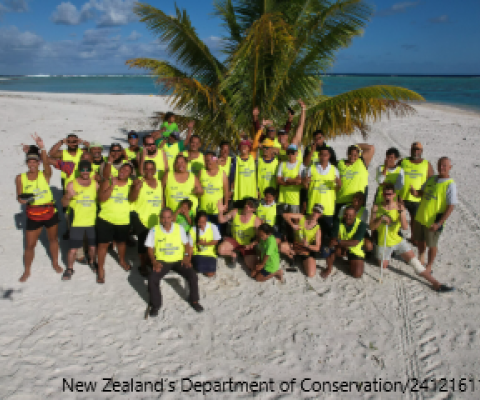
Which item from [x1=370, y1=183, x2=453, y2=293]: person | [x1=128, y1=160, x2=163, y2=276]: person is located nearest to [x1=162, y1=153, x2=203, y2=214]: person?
[x1=128, y1=160, x2=163, y2=276]: person

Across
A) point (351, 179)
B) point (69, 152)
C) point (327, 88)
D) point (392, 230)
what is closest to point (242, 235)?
point (351, 179)

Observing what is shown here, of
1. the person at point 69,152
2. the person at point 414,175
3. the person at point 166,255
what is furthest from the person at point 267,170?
the person at point 69,152

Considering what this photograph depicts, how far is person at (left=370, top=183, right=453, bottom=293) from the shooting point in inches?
229

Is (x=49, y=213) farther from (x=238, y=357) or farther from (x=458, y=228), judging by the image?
(x=458, y=228)

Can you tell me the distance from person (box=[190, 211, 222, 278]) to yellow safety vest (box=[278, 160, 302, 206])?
1.48 m

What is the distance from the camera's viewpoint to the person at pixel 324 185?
628cm

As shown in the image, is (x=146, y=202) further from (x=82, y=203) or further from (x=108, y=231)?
(x=82, y=203)

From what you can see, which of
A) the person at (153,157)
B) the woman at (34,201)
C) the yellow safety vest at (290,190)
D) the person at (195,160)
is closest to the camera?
the woman at (34,201)

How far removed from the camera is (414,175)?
251 inches

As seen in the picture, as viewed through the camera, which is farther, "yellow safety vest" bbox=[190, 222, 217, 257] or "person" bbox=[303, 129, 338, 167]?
"person" bbox=[303, 129, 338, 167]

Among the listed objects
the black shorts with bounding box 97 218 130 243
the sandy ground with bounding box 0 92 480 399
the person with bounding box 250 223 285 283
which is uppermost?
the black shorts with bounding box 97 218 130 243

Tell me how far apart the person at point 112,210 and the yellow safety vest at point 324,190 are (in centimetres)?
321

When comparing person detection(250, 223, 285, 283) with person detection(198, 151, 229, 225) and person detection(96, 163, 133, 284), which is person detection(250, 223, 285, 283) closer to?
person detection(198, 151, 229, 225)

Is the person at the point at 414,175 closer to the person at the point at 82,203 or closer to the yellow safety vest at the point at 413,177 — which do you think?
the yellow safety vest at the point at 413,177
